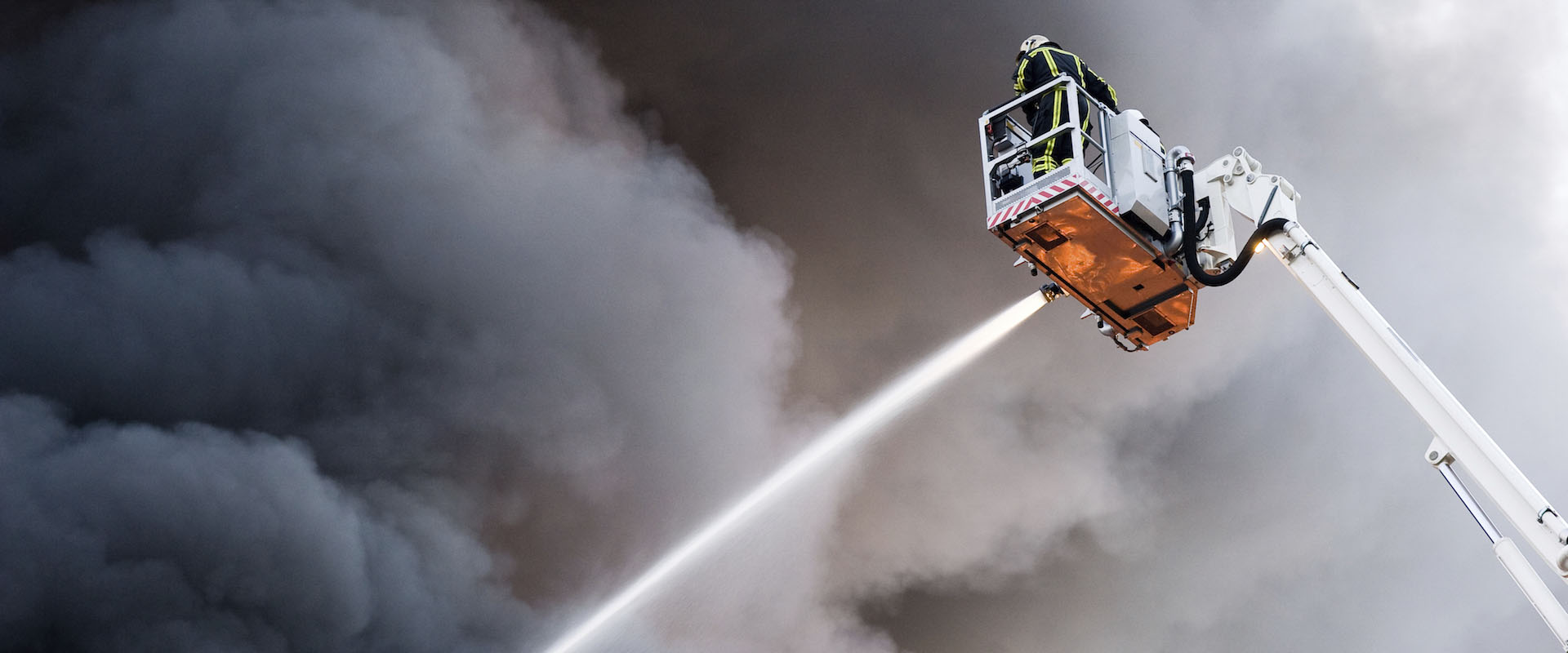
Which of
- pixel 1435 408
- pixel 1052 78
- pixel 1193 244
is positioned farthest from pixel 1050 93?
pixel 1435 408

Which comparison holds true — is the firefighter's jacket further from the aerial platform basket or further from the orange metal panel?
the orange metal panel

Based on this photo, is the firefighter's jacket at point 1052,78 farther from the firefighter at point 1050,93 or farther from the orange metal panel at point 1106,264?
the orange metal panel at point 1106,264

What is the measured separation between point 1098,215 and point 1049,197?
0.40 metres

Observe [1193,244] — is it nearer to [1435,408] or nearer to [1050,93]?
[1050,93]

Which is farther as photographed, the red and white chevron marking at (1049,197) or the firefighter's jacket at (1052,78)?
the firefighter's jacket at (1052,78)

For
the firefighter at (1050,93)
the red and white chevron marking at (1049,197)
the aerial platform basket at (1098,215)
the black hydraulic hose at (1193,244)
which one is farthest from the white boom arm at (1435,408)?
the firefighter at (1050,93)

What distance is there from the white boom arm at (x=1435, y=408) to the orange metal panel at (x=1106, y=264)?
2.67ft

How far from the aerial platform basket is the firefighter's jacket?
0.11 meters

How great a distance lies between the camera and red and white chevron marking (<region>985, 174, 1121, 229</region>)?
8.83 metres

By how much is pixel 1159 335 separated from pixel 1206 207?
142cm

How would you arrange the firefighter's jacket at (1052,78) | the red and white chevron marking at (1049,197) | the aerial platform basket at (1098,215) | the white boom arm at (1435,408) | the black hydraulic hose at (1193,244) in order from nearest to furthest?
1. the white boom arm at (1435,408)
2. the black hydraulic hose at (1193,244)
3. the red and white chevron marking at (1049,197)
4. the aerial platform basket at (1098,215)
5. the firefighter's jacket at (1052,78)

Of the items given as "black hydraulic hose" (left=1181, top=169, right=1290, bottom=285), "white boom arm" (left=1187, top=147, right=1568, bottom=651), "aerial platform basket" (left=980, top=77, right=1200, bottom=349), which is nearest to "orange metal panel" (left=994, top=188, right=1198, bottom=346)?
"aerial platform basket" (left=980, top=77, right=1200, bottom=349)

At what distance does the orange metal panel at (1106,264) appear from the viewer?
904 cm

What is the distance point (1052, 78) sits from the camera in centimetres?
969
